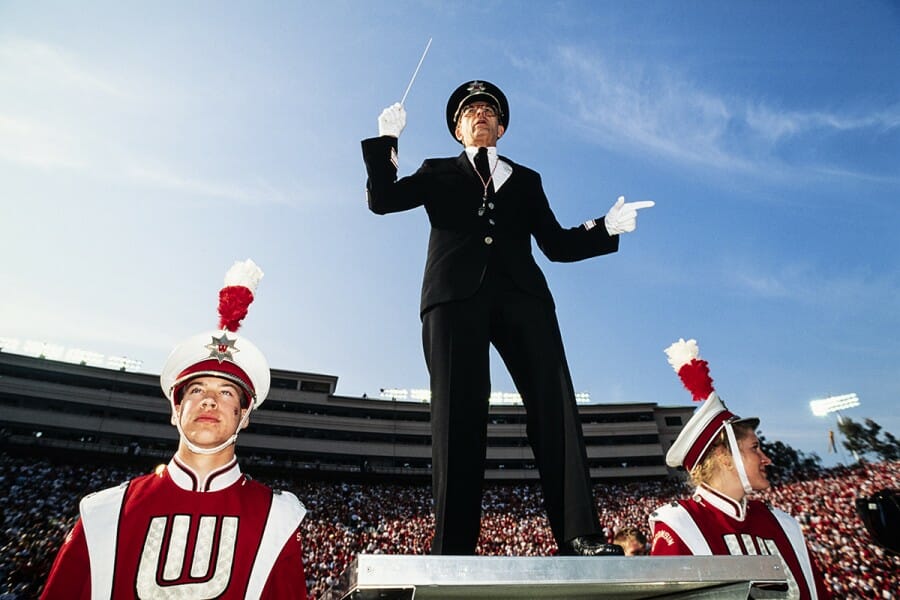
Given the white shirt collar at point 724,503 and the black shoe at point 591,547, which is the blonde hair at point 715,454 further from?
the black shoe at point 591,547

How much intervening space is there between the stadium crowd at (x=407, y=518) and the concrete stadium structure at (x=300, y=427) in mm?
2132

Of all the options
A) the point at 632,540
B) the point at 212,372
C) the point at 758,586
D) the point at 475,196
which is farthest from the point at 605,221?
the point at 632,540

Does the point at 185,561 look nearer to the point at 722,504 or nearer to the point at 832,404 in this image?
the point at 722,504

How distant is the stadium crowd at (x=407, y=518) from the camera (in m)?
12.4

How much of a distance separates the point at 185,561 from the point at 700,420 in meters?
2.47

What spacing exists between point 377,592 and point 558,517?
103 cm

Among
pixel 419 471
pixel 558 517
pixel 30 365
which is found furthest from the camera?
pixel 419 471

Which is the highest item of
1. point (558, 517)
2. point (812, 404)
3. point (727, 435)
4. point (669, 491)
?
point (812, 404)

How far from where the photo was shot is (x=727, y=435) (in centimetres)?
261

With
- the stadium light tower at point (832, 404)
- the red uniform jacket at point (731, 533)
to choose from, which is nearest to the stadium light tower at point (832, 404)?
the stadium light tower at point (832, 404)

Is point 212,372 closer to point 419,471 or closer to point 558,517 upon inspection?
point 558,517

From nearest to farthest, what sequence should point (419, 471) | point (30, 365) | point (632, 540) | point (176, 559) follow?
point (176, 559)
point (632, 540)
point (30, 365)
point (419, 471)

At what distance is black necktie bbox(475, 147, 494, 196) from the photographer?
260 cm

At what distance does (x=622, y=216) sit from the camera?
263 centimetres
